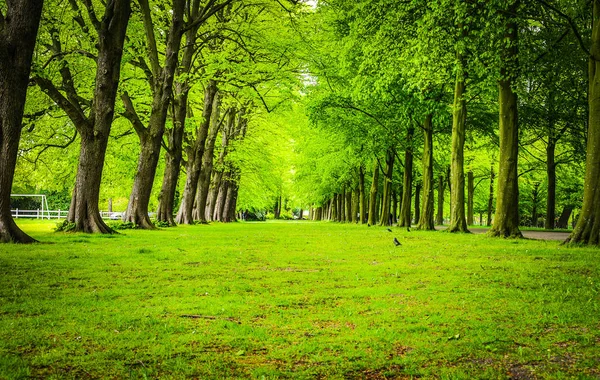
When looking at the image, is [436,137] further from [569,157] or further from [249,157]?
[249,157]

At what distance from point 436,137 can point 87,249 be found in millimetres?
24137

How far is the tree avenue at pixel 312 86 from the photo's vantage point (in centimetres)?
1516

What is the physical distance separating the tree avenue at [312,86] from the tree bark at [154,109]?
0.06 m

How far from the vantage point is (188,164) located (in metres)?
33.4

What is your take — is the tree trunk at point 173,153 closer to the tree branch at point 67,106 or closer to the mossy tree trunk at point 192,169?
the mossy tree trunk at point 192,169

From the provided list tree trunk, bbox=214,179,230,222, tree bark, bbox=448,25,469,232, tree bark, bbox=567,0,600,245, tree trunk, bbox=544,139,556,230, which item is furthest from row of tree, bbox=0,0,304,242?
tree trunk, bbox=544,139,556,230

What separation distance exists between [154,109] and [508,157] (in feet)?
48.3

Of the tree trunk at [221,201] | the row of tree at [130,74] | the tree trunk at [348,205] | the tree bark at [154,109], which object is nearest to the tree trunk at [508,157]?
the row of tree at [130,74]

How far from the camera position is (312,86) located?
3050cm

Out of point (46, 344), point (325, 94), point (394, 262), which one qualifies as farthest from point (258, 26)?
point (46, 344)

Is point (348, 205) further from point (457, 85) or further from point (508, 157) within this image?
point (508, 157)

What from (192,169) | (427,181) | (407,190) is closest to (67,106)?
(192,169)

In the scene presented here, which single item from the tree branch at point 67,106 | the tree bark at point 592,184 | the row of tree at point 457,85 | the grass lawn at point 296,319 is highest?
the row of tree at point 457,85

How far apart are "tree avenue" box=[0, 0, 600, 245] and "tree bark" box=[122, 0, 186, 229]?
6 cm
